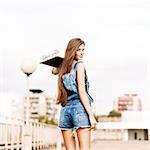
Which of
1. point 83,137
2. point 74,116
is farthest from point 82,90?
point 83,137

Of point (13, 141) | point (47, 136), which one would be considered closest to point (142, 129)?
point (47, 136)

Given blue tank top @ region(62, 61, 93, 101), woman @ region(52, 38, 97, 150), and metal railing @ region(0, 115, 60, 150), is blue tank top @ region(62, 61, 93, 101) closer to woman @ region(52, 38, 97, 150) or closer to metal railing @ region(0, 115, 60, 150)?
woman @ region(52, 38, 97, 150)

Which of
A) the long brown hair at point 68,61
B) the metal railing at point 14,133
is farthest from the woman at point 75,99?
the metal railing at point 14,133

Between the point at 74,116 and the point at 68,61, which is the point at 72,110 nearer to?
the point at 74,116

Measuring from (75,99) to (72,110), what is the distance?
0.37ft

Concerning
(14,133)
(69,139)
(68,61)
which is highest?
(68,61)

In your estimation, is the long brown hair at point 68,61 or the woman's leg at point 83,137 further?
the long brown hair at point 68,61

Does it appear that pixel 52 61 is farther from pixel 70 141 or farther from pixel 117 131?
pixel 117 131

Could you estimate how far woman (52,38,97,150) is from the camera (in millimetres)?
4988

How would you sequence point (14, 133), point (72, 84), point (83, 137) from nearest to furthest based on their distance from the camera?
point (83, 137)
point (72, 84)
point (14, 133)

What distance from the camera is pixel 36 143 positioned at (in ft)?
72.2

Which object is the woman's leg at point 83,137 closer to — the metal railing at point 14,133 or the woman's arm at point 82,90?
the woman's arm at point 82,90

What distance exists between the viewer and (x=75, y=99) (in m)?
5.09

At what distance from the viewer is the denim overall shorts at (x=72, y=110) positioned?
499 cm
